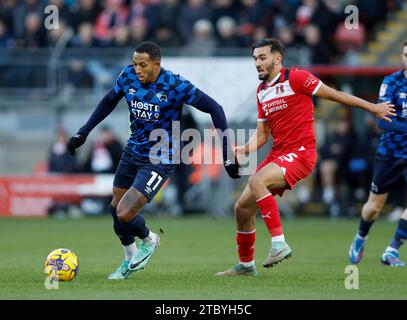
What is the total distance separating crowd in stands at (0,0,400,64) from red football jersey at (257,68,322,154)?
11.7 meters

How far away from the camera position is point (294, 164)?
34.7 feet

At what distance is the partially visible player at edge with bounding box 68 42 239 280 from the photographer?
10438mm

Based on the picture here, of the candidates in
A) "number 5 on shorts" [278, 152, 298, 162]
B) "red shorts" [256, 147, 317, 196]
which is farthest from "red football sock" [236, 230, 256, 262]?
"number 5 on shorts" [278, 152, 298, 162]

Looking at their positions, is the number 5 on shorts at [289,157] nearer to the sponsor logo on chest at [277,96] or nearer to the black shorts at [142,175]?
A: the sponsor logo on chest at [277,96]

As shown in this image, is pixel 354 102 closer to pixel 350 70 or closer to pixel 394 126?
pixel 394 126

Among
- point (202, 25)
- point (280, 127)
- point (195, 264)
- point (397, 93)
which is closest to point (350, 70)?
point (202, 25)

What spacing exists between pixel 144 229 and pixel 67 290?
147cm

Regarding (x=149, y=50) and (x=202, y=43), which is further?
(x=202, y=43)

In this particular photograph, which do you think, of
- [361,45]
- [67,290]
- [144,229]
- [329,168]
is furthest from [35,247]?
[361,45]

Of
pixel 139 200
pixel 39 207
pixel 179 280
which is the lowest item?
pixel 39 207

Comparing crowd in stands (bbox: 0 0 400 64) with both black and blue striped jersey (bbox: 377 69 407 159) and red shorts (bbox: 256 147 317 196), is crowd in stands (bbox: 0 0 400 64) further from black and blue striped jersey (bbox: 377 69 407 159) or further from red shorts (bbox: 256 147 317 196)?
red shorts (bbox: 256 147 317 196)

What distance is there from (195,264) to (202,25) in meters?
11.3

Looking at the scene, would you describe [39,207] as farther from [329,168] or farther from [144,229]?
[144,229]
